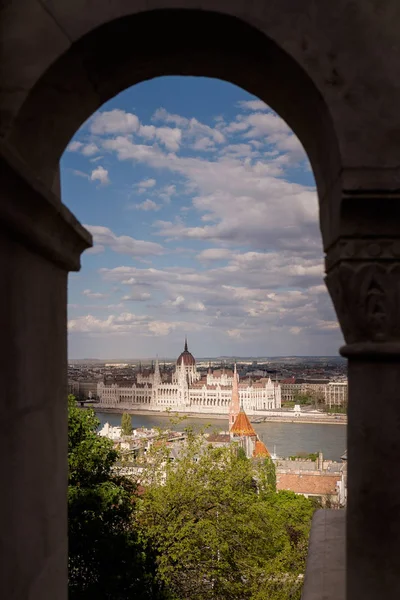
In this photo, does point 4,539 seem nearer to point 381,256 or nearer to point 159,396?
point 381,256

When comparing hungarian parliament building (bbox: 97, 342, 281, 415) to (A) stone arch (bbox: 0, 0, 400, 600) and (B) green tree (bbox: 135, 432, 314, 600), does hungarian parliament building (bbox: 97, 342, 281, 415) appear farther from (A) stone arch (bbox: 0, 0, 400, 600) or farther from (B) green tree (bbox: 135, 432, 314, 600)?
(A) stone arch (bbox: 0, 0, 400, 600)

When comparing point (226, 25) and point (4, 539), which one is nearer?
point (4, 539)

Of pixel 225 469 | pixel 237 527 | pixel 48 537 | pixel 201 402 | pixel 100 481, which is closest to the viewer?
pixel 48 537

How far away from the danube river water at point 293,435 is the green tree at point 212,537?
50.0 m

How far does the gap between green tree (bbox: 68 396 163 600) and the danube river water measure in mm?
52160

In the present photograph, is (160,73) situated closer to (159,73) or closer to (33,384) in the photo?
(159,73)

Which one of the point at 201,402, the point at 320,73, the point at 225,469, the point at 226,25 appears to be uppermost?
the point at 226,25

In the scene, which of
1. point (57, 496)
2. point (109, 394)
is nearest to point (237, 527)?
point (57, 496)

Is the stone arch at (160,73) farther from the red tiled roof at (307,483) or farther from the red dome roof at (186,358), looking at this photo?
the red dome roof at (186,358)

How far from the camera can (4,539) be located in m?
1.72

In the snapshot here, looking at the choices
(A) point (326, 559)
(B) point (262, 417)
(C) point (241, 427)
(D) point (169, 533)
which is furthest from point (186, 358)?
(A) point (326, 559)

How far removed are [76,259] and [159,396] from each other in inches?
4445

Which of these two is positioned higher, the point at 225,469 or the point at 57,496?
the point at 57,496

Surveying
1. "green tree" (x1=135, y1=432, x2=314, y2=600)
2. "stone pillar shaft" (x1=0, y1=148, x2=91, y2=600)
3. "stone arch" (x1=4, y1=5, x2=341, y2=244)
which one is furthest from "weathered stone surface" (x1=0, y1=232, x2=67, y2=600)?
"green tree" (x1=135, y1=432, x2=314, y2=600)
